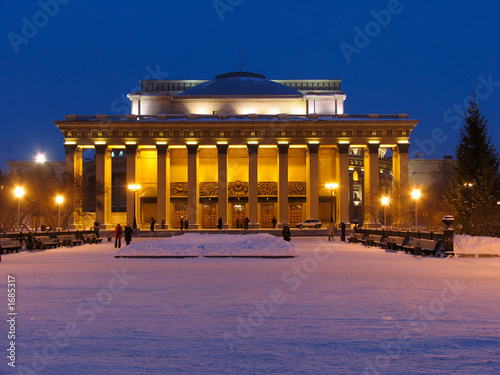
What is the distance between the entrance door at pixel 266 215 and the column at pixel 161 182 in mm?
11790

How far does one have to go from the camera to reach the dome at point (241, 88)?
237 ft

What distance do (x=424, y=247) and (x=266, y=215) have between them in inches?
1628

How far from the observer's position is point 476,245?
25.1m

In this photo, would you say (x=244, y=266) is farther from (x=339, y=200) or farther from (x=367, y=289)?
(x=339, y=200)

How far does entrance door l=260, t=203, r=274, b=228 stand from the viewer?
66.2m

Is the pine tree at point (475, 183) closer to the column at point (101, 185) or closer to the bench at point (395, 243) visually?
the bench at point (395, 243)

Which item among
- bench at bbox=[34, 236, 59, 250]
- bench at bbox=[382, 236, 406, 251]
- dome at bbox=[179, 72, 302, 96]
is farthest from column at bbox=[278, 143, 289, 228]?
bench at bbox=[34, 236, 59, 250]

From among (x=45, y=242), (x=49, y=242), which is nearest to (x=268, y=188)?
(x=49, y=242)

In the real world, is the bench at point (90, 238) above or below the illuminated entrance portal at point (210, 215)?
below

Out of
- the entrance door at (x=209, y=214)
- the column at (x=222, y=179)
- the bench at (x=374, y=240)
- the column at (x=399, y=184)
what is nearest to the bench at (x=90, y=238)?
the bench at (x=374, y=240)

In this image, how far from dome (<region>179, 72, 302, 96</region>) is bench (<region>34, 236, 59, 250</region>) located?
42.2 meters

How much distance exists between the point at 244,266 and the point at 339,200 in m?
43.2

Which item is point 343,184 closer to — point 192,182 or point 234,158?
point 234,158

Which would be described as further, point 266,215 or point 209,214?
point 266,215
